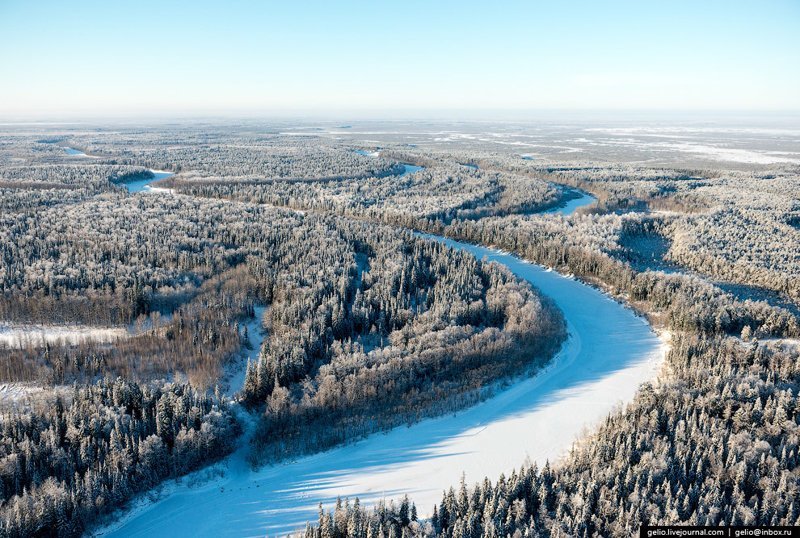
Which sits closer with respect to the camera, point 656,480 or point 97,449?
point 656,480

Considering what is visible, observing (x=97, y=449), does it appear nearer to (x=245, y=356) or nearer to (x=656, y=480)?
(x=245, y=356)

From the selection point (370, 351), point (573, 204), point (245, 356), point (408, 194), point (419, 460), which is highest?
point (408, 194)

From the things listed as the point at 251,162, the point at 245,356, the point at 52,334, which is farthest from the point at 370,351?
the point at 251,162

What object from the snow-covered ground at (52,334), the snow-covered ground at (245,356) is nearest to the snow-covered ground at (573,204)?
the snow-covered ground at (245,356)

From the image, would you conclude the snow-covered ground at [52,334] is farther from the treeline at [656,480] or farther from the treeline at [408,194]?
the treeline at [408,194]

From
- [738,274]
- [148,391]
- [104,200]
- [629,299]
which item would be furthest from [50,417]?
[104,200]

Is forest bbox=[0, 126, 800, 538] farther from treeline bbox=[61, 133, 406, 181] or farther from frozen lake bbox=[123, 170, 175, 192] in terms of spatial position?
treeline bbox=[61, 133, 406, 181]

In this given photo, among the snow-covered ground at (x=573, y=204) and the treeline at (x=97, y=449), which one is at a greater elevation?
the snow-covered ground at (x=573, y=204)

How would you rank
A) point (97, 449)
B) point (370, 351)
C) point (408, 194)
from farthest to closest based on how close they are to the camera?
point (408, 194) < point (370, 351) < point (97, 449)
